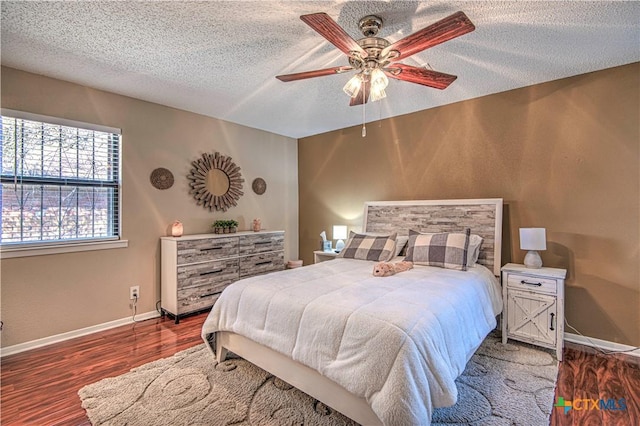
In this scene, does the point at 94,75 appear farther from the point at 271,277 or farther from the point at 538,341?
the point at 538,341

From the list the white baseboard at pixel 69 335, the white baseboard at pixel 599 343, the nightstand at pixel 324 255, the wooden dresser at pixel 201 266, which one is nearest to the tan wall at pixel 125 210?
the white baseboard at pixel 69 335

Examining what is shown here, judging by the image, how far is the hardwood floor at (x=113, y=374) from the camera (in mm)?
1884

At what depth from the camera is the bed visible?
147cm

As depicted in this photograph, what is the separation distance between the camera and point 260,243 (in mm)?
4328

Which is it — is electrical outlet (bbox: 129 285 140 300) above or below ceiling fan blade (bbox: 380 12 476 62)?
below

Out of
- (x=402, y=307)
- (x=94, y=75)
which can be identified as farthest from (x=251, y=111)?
(x=402, y=307)

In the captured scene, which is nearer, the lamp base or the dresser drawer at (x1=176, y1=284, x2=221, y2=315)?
the lamp base

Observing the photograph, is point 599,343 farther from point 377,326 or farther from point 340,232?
point 340,232

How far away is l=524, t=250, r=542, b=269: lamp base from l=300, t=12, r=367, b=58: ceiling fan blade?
8.14ft

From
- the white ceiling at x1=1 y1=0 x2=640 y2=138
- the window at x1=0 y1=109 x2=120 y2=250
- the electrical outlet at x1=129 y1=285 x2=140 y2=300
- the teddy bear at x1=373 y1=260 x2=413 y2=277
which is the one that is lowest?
the electrical outlet at x1=129 y1=285 x2=140 y2=300

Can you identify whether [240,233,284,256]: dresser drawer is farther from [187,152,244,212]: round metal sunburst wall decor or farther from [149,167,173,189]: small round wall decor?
[149,167,173,189]: small round wall decor

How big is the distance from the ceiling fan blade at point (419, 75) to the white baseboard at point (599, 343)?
8.97 feet

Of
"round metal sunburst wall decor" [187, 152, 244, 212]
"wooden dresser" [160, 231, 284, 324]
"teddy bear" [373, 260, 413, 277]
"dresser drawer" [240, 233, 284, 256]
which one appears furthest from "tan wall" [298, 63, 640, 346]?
"round metal sunburst wall decor" [187, 152, 244, 212]

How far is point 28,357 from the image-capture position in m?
2.65
